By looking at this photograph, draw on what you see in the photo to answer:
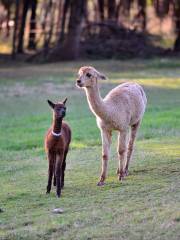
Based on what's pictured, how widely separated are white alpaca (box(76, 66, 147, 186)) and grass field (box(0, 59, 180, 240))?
13.5 inches

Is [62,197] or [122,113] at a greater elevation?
[122,113]

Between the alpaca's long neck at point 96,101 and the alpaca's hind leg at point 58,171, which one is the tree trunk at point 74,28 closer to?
the alpaca's long neck at point 96,101

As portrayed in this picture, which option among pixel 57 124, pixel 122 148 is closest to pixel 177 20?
pixel 122 148

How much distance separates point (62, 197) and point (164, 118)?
8776 mm

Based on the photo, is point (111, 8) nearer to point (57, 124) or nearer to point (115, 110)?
point (115, 110)

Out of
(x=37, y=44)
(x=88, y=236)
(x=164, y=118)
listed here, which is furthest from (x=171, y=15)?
(x=88, y=236)

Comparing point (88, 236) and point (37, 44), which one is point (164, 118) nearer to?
point (88, 236)

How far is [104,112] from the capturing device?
10.7 metres

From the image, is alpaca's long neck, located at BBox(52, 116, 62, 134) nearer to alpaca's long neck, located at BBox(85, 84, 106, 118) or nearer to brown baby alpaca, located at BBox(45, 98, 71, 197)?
brown baby alpaca, located at BBox(45, 98, 71, 197)

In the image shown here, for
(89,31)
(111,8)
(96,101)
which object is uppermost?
(111,8)

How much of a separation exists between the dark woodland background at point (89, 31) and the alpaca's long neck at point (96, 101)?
2920 cm

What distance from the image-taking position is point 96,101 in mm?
10617

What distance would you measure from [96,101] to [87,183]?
1173 millimetres

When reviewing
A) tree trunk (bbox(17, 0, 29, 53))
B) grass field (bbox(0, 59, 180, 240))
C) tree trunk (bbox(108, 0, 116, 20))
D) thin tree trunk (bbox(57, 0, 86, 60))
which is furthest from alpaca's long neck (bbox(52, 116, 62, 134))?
tree trunk (bbox(108, 0, 116, 20))
